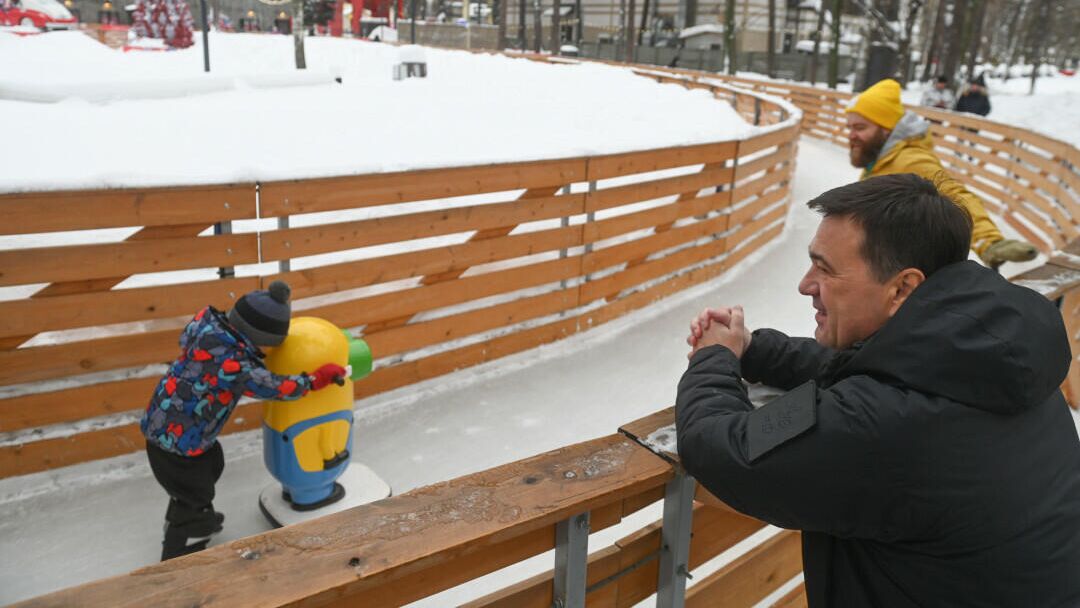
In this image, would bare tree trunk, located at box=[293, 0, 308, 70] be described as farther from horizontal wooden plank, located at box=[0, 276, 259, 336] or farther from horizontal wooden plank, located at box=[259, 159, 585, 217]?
horizontal wooden plank, located at box=[0, 276, 259, 336]

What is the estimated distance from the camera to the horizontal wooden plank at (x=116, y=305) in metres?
3.81

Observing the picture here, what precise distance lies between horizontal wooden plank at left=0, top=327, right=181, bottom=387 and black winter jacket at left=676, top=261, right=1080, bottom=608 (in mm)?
3578

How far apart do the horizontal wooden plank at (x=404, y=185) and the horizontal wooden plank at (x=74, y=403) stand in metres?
1.14

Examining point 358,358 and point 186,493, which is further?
point 358,358

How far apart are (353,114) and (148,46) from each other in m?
14.5

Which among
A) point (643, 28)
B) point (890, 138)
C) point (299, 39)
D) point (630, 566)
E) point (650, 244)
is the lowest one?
point (650, 244)

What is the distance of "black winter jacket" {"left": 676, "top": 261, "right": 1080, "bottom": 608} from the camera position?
50.9 inches

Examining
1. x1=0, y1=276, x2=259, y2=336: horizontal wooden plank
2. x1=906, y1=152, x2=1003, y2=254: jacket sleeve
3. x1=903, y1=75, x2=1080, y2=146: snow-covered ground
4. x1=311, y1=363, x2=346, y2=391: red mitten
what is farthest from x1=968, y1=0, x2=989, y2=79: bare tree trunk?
x1=311, y1=363, x2=346, y2=391: red mitten

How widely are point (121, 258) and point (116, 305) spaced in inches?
9.5

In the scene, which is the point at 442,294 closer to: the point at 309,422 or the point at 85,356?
the point at 309,422

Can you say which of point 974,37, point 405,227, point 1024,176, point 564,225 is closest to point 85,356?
point 405,227

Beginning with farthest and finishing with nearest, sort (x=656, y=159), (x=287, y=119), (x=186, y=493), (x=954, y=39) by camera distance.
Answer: (x=954, y=39) → (x=287, y=119) → (x=656, y=159) → (x=186, y=493)

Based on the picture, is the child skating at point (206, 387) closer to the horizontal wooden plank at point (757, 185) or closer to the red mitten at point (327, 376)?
the red mitten at point (327, 376)

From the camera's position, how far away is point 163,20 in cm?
2309
